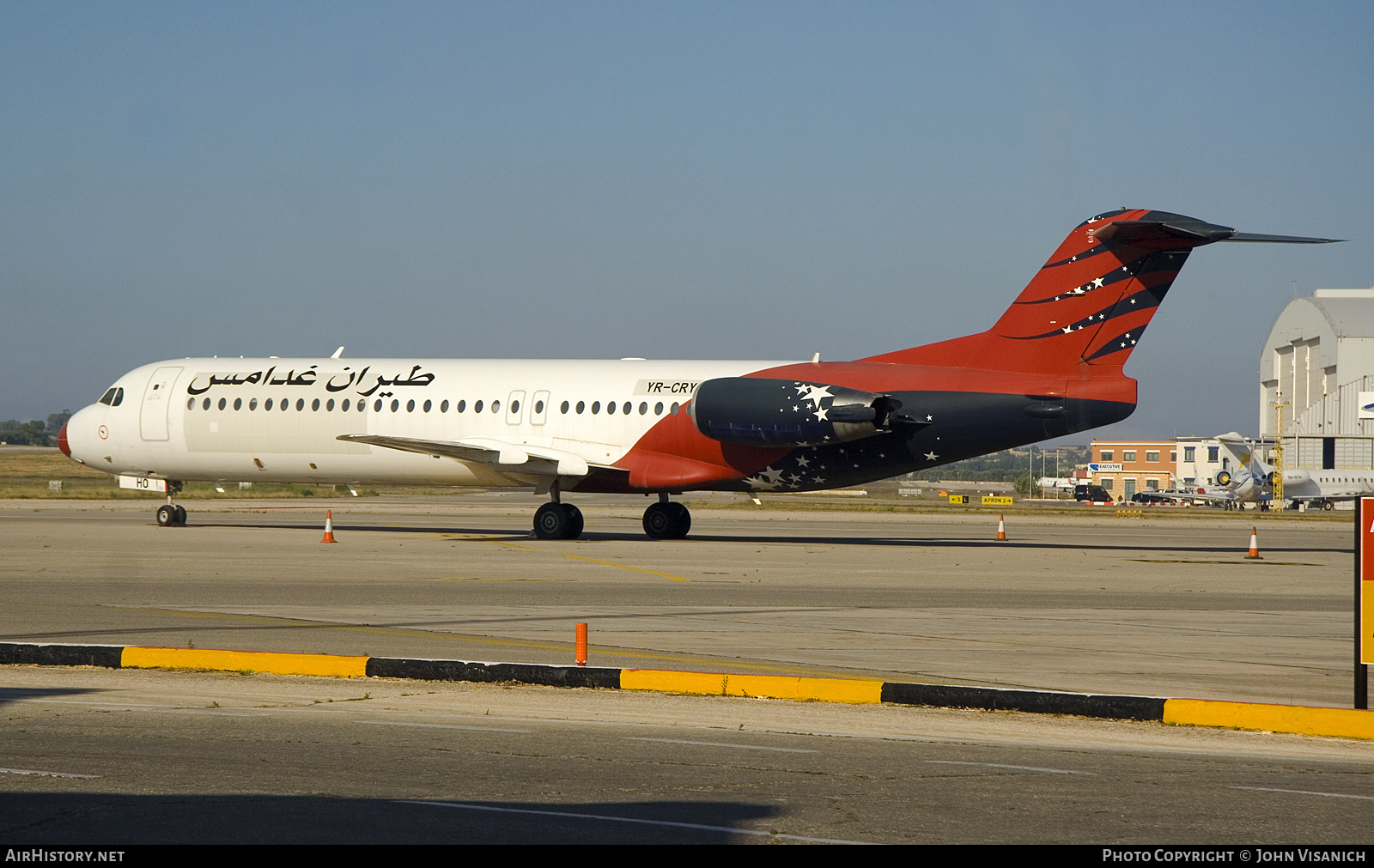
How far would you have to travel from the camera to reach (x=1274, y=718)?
385 inches

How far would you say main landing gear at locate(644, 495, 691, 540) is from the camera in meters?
31.6

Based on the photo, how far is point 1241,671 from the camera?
12469 millimetres

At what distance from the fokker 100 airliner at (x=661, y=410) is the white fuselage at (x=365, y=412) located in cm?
5

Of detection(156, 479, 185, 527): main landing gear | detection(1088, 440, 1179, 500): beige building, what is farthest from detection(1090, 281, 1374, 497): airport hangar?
detection(156, 479, 185, 527): main landing gear

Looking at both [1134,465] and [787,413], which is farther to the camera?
[1134,465]

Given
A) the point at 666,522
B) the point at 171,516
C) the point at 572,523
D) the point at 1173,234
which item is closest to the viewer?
the point at 1173,234

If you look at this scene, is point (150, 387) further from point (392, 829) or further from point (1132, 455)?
point (1132, 455)

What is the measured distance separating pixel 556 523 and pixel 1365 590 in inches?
887

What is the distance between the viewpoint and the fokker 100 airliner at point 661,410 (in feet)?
88.8

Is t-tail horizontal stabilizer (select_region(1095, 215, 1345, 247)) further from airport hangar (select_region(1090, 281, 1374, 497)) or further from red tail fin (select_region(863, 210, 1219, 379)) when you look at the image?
airport hangar (select_region(1090, 281, 1374, 497))

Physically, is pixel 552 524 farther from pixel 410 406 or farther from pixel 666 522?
pixel 410 406

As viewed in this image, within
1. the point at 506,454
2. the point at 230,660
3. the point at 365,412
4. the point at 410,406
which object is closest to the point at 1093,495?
the point at 410,406

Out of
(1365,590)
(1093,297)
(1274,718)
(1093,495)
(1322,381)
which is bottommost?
(1274,718)

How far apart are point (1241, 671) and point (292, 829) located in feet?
31.0
